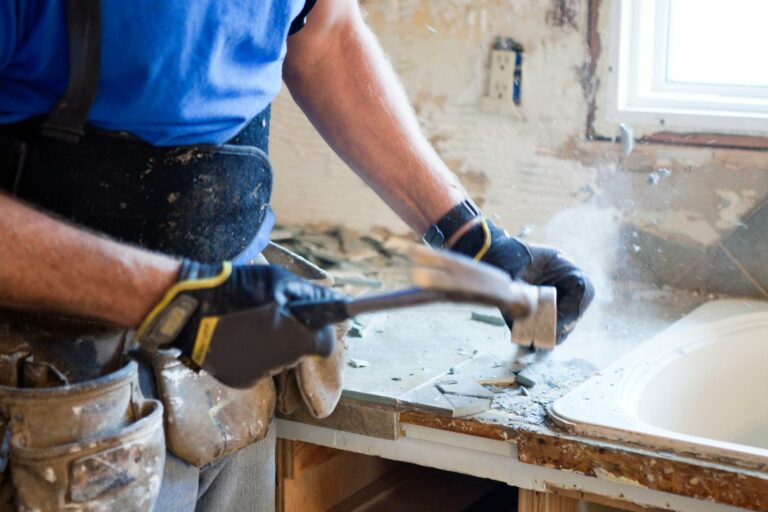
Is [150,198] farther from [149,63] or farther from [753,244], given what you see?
[753,244]

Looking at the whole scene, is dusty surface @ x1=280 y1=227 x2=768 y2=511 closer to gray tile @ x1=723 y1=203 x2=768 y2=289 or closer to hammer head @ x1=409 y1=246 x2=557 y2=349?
gray tile @ x1=723 y1=203 x2=768 y2=289

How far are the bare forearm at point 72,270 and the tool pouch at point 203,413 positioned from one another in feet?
0.57

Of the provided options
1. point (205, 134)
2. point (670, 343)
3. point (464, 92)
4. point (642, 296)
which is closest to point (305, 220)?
point (464, 92)

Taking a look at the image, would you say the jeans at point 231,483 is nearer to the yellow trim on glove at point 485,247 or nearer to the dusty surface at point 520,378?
the dusty surface at point 520,378

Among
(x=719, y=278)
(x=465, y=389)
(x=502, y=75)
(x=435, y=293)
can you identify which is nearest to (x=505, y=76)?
(x=502, y=75)

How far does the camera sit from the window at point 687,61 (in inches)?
75.2

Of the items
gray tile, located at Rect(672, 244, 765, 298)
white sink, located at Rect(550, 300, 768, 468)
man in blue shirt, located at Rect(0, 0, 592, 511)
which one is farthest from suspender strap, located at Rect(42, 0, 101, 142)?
gray tile, located at Rect(672, 244, 765, 298)

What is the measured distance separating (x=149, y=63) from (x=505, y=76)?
1070 millimetres

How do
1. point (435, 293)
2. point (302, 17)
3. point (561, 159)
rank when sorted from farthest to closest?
point (561, 159), point (302, 17), point (435, 293)

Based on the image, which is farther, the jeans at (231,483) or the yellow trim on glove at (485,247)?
the yellow trim on glove at (485,247)

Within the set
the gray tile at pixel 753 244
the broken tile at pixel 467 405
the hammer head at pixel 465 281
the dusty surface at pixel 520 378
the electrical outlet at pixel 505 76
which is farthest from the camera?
the electrical outlet at pixel 505 76

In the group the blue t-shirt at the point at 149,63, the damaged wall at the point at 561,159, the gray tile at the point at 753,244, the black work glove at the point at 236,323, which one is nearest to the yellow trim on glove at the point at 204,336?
the black work glove at the point at 236,323

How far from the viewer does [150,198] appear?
3.92 ft

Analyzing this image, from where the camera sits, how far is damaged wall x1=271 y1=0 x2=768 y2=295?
1.91m
